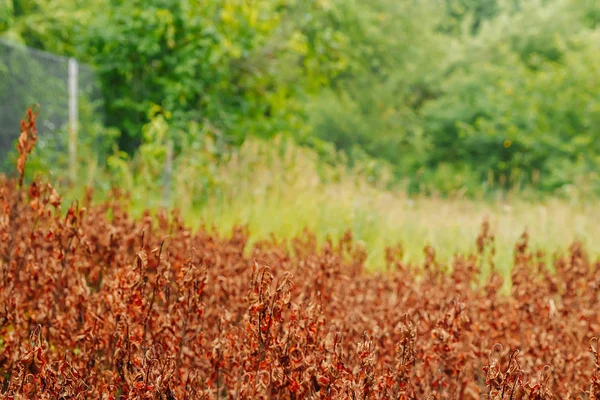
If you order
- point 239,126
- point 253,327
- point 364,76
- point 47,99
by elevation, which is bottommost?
point 239,126

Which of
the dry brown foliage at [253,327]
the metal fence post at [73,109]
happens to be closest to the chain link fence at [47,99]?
the metal fence post at [73,109]

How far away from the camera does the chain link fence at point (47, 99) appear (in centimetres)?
782

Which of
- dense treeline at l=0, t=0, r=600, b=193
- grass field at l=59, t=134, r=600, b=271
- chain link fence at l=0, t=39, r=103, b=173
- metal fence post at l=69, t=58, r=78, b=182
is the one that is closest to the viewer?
grass field at l=59, t=134, r=600, b=271

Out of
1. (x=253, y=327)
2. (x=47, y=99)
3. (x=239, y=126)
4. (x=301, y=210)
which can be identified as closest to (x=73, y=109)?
(x=47, y=99)

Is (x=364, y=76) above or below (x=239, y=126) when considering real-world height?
above

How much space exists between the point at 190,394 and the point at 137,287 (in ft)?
1.42

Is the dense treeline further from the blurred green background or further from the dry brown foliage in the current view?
the dry brown foliage

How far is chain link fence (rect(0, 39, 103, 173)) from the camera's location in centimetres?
782

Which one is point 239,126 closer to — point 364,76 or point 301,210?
point 301,210

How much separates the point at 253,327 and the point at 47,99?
7411 mm

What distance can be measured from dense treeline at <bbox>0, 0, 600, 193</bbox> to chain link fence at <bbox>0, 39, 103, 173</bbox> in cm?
64

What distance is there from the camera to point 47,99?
27.8 feet

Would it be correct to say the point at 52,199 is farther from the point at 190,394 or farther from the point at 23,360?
the point at 190,394

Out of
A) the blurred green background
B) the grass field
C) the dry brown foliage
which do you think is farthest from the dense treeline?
the dry brown foliage
